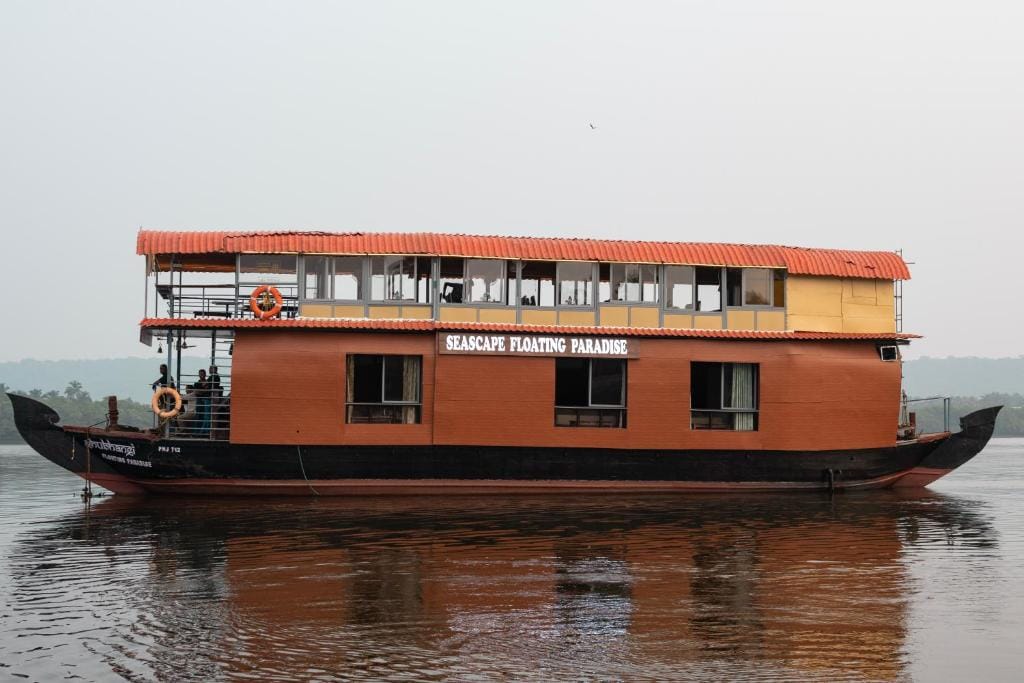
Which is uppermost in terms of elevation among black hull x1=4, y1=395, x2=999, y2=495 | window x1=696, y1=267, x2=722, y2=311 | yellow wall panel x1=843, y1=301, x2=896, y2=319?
window x1=696, y1=267, x2=722, y2=311

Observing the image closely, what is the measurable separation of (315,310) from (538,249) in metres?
4.37

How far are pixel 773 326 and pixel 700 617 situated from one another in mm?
12113

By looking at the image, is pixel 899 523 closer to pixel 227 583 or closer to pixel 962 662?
pixel 962 662

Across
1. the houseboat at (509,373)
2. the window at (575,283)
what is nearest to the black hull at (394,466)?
the houseboat at (509,373)

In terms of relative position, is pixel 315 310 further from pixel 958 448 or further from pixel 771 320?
pixel 958 448

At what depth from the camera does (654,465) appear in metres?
21.0

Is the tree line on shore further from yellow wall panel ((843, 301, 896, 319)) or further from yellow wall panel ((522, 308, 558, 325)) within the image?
yellow wall panel ((522, 308, 558, 325))

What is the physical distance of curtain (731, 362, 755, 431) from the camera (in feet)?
70.5

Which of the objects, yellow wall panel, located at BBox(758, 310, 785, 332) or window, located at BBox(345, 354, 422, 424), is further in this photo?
yellow wall panel, located at BBox(758, 310, 785, 332)

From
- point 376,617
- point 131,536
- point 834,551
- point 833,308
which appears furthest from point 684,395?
point 376,617

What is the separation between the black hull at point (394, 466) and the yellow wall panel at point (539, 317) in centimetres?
242

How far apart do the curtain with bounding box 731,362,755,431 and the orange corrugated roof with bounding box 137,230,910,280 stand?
7.10 ft

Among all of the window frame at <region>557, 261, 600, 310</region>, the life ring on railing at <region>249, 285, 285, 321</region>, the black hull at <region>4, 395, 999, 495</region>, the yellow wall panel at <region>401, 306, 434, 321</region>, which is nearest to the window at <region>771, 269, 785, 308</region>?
the black hull at <region>4, 395, 999, 495</region>

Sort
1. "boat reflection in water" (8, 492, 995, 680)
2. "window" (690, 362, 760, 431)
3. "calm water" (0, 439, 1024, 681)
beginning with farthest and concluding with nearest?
"window" (690, 362, 760, 431) → "boat reflection in water" (8, 492, 995, 680) → "calm water" (0, 439, 1024, 681)
